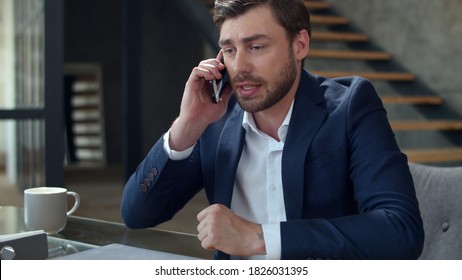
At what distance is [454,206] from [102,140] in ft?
27.6

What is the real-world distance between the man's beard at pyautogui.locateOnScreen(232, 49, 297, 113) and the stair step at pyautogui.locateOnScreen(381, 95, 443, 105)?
2.53m

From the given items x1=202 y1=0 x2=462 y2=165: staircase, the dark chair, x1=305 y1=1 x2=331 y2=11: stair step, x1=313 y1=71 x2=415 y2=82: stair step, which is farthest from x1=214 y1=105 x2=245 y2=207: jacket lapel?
x1=305 y1=1 x2=331 y2=11: stair step

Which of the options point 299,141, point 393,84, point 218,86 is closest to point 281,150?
point 299,141

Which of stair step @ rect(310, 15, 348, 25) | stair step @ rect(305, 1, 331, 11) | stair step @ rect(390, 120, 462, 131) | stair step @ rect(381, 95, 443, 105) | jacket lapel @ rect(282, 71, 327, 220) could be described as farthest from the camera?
stair step @ rect(305, 1, 331, 11)

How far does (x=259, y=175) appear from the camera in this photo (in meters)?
1.27

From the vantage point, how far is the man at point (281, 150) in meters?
1.06

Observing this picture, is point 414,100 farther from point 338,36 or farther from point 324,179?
point 324,179

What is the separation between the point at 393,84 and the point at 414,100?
399mm

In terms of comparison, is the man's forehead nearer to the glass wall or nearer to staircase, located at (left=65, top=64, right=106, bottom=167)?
the glass wall

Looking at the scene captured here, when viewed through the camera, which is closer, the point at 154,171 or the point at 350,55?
the point at 154,171

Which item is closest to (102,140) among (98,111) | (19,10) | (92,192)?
(98,111)

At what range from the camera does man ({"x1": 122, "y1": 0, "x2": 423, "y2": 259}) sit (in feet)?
3.49

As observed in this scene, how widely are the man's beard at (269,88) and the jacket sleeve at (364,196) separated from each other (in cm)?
13

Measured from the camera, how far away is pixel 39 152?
362 cm
